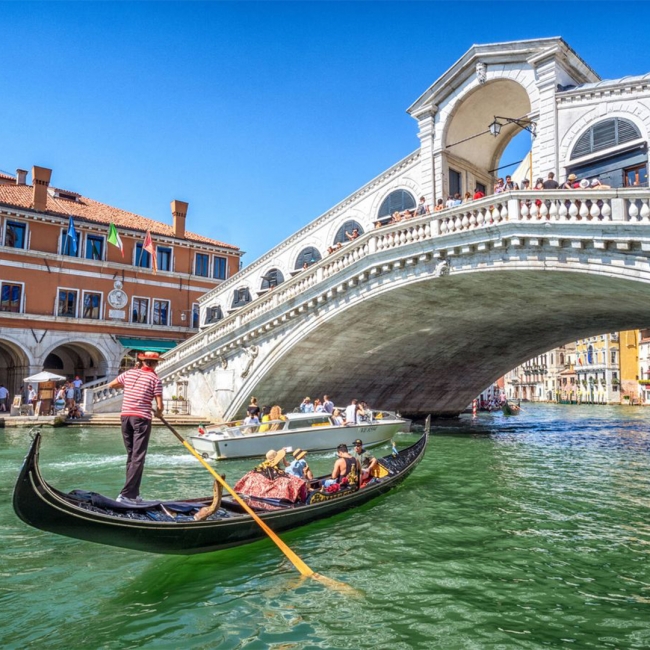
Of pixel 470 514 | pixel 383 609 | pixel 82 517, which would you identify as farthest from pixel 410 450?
pixel 82 517

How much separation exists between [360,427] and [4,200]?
58.5 feet

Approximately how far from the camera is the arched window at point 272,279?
2267 centimetres

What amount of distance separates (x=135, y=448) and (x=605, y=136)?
1269cm

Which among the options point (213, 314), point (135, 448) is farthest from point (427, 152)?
point (135, 448)

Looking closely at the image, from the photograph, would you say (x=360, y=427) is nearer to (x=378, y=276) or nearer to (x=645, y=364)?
(x=378, y=276)

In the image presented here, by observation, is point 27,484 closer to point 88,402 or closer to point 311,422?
point 311,422

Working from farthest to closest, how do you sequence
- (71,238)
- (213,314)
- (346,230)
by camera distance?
(213,314) → (71,238) → (346,230)

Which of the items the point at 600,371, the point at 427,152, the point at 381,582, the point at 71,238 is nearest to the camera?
the point at 381,582

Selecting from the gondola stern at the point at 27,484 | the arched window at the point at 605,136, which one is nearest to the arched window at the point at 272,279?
the arched window at the point at 605,136

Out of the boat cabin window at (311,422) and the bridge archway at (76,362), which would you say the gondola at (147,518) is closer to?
the boat cabin window at (311,422)

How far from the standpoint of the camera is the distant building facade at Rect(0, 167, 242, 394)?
22.8m

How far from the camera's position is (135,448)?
19.1 ft

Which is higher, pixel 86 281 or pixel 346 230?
pixel 346 230

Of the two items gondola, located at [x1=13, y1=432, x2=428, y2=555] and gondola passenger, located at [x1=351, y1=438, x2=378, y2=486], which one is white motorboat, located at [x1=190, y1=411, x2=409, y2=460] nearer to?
gondola passenger, located at [x1=351, y1=438, x2=378, y2=486]
